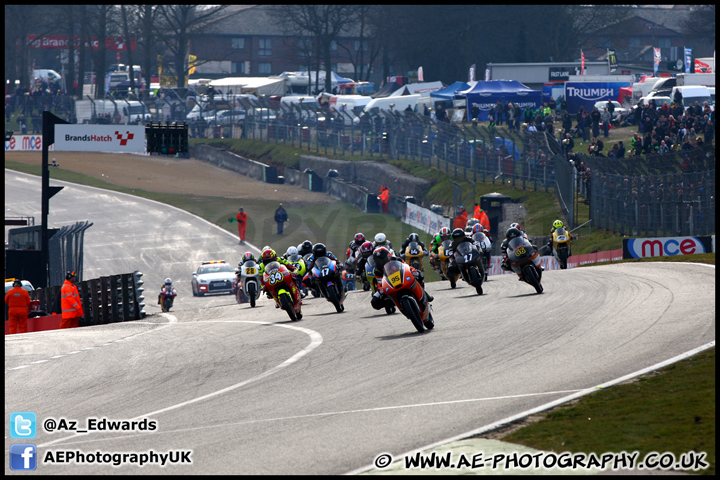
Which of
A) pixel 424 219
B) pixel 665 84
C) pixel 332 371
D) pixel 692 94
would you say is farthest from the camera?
pixel 665 84

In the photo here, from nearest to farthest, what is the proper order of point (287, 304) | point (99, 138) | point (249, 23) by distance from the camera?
point (287, 304), point (99, 138), point (249, 23)

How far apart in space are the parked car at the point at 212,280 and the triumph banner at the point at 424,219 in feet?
25.9

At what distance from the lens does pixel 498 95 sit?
163 ft

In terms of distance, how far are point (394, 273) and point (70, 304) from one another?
32.6ft

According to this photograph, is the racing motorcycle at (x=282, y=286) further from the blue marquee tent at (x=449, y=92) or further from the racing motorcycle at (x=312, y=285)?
the blue marquee tent at (x=449, y=92)


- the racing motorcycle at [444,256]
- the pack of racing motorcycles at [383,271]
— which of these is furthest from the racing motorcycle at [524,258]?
Result: the racing motorcycle at [444,256]

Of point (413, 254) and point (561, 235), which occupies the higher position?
point (561, 235)

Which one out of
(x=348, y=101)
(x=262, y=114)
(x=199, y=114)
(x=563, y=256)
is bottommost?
(x=563, y=256)

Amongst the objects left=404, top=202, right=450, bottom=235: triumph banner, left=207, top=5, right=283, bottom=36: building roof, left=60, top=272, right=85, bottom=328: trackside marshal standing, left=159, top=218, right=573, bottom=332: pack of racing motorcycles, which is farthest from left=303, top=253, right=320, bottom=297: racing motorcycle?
left=207, top=5, right=283, bottom=36: building roof

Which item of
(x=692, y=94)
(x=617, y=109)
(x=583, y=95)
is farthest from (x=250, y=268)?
(x=583, y=95)

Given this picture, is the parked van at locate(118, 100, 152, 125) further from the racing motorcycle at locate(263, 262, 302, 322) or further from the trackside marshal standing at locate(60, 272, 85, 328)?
the racing motorcycle at locate(263, 262, 302, 322)

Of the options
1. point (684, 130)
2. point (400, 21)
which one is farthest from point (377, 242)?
point (400, 21)

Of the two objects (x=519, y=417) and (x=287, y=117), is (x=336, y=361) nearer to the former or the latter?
(x=519, y=417)

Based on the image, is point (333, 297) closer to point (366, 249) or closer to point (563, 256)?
point (366, 249)
